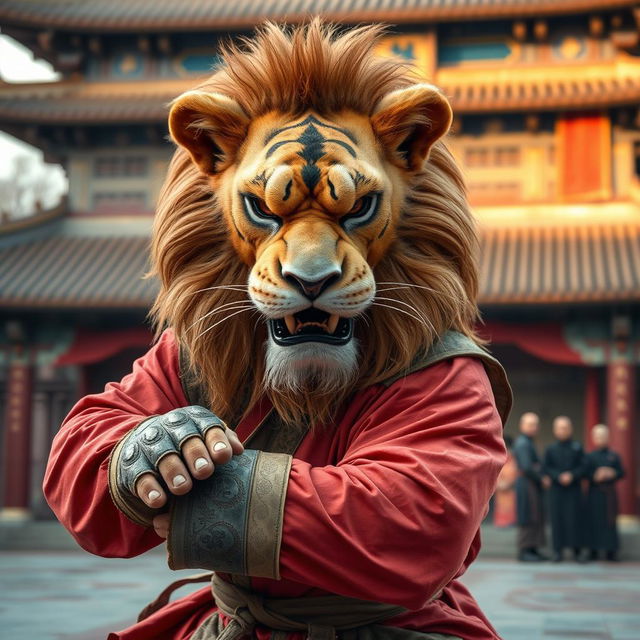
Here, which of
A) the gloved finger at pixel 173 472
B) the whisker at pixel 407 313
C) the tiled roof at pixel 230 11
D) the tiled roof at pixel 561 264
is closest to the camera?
the gloved finger at pixel 173 472

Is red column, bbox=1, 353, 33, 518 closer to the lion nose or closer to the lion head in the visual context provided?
the lion head

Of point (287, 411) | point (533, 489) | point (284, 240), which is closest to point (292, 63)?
point (284, 240)

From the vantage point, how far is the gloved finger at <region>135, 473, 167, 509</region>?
1595mm

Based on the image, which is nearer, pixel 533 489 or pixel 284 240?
pixel 284 240

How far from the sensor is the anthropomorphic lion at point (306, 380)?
162 centimetres

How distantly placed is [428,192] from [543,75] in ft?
44.9

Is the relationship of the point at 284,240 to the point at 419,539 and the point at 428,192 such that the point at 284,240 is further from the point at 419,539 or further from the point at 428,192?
the point at 419,539

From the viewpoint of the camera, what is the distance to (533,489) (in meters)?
11.3

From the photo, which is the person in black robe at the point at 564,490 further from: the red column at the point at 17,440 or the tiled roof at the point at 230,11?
the red column at the point at 17,440

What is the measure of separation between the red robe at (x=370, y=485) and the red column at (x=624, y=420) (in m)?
11.6

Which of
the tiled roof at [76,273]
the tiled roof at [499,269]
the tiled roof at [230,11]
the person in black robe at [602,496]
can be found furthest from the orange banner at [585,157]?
the tiled roof at [76,273]

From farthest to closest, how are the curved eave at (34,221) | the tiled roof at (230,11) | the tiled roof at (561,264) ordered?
the curved eave at (34,221) → the tiled roof at (230,11) → the tiled roof at (561,264)

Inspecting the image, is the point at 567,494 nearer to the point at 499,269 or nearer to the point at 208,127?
the point at 499,269

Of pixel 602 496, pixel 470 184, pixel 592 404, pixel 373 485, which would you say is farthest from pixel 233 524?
pixel 470 184
